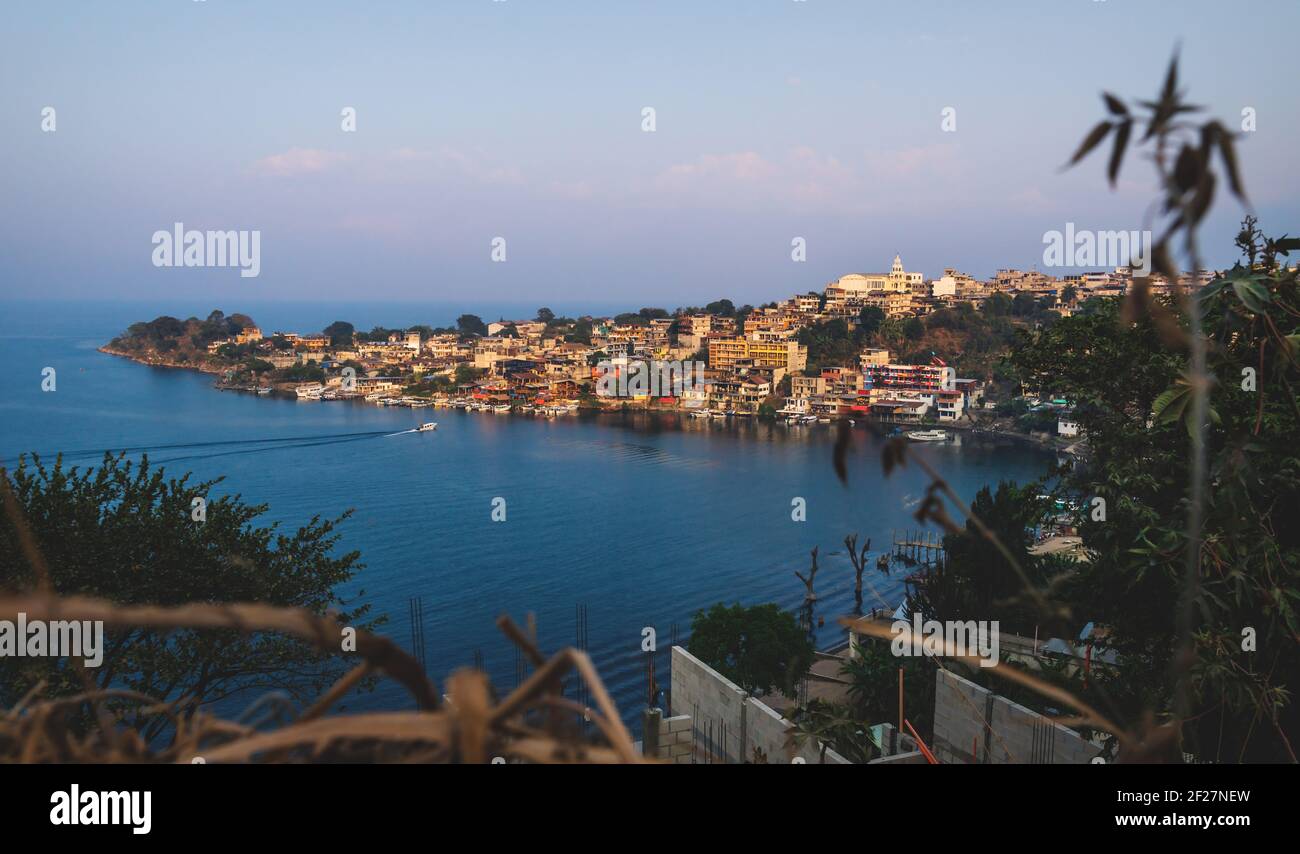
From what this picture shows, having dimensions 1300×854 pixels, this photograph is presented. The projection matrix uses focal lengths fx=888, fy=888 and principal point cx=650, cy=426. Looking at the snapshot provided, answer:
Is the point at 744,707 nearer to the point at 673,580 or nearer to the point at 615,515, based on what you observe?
the point at 673,580

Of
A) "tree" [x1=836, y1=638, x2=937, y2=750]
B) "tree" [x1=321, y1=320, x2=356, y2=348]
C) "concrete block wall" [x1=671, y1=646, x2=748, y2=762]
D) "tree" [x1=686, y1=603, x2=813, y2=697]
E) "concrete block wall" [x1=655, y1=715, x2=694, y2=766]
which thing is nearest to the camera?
"concrete block wall" [x1=655, y1=715, x2=694, y2=766]

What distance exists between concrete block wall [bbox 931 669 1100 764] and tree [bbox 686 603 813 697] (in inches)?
162

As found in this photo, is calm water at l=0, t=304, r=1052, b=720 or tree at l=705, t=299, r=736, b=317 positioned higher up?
tree at l=705, t=299, r=736, b=317

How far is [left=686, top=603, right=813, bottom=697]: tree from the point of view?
10.3 metres

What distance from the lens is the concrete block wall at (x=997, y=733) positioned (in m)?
4.74

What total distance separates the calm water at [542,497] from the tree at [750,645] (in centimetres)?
207

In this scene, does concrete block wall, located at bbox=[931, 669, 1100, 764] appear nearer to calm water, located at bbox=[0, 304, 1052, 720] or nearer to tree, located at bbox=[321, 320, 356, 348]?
calm water, located at bbox=[0, 304, 1052, 720]

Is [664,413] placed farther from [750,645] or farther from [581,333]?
[750,645]

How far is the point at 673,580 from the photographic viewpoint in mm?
17859

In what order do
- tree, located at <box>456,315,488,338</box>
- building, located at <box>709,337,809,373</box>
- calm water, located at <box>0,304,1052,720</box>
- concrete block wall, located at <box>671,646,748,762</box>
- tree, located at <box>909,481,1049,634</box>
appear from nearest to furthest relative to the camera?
concrete block wall, located at <box>671,646,748,762</box>, tree, located at <box>909,481,1049,634</box>, calm water, located at <box>0,304,1052,720</box>, building, located at <box>709,337,809,373</box>, tree, located at <box>456,315,488,338</box>

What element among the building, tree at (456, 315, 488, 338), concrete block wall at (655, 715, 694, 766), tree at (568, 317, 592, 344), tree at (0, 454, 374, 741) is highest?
tree at (456, 315, 488, 338)

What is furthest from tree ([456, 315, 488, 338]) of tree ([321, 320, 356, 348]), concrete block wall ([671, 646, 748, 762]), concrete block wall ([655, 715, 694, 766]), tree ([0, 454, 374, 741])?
concrete block wall ([655, 715, 694, 766])

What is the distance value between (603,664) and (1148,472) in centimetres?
985

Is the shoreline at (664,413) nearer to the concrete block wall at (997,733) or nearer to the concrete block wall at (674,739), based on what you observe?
the concrete block wall at (997,733)
